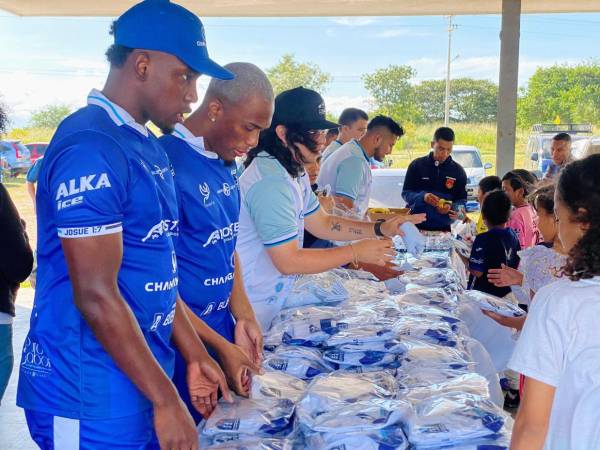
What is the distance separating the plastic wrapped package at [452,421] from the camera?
126 centimetres

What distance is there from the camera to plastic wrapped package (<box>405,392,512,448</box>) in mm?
1257

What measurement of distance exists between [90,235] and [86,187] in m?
0.08

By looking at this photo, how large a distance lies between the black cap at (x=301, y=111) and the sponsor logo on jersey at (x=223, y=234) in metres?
0.58

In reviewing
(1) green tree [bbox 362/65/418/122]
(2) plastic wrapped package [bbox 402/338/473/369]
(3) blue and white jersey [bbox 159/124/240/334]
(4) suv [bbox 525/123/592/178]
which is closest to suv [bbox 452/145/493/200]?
(4) suv [bbox 525/123/592/178]

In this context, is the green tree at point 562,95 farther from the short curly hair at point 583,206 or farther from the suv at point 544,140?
the short curly hair at point 583,206

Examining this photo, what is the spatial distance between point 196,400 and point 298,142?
1040mm

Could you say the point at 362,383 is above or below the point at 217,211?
below

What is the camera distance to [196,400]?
143 cm

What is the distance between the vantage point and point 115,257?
43.2 inches

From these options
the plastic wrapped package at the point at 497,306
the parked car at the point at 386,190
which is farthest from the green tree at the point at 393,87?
the plastic wrapped package at the point at 497,306

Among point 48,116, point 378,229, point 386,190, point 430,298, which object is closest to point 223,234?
point 430,298

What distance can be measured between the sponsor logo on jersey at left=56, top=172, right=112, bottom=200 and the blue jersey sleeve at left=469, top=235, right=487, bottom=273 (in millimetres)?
3067

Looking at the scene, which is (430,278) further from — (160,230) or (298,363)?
(160,230)

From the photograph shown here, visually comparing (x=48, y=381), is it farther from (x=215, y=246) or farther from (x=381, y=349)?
(x=381, y=349)
